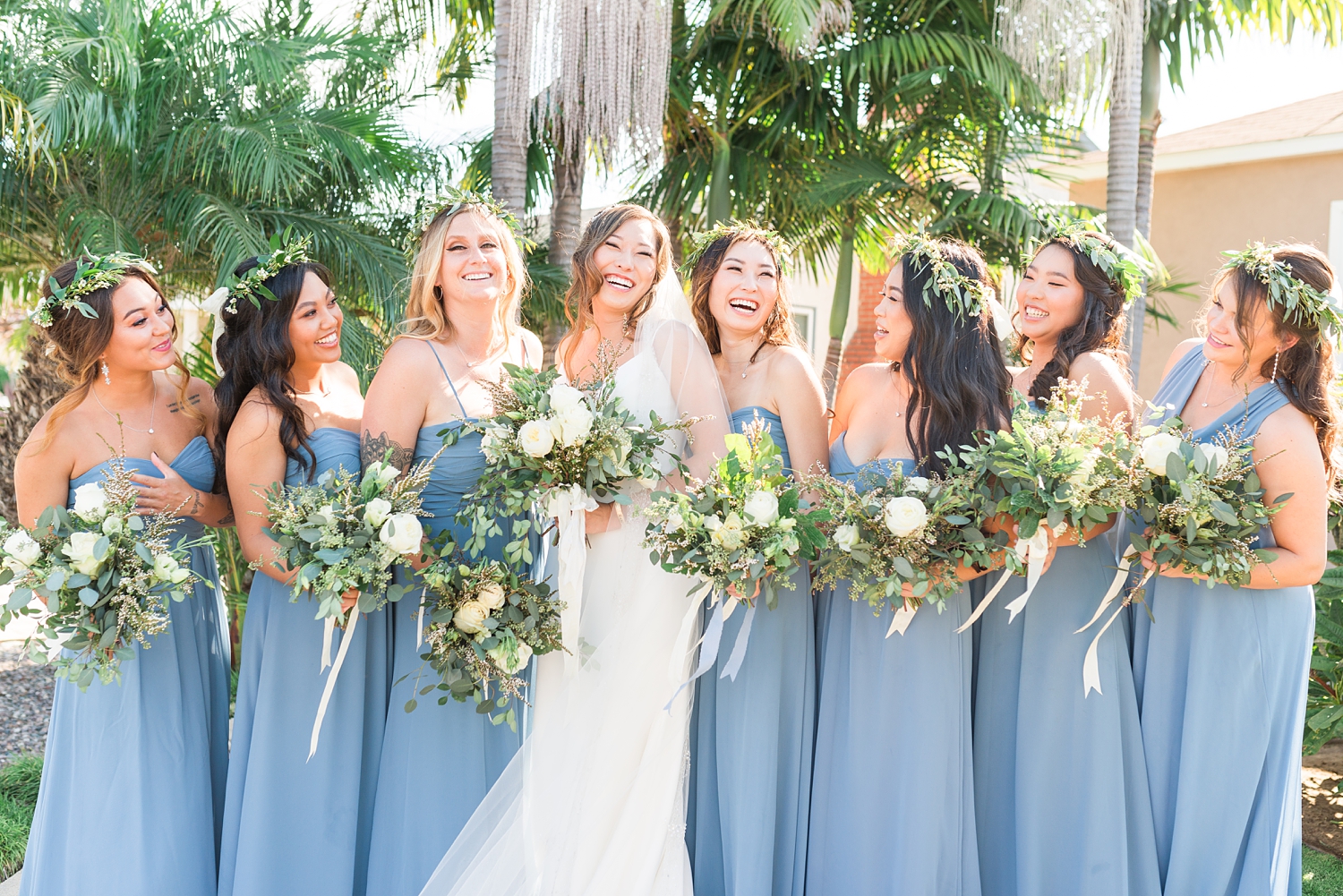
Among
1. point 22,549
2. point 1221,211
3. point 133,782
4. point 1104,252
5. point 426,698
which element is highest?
point 1221,211

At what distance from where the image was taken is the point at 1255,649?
3506 millimetres

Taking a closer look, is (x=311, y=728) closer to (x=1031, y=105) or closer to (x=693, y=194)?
(x=693, y=194)

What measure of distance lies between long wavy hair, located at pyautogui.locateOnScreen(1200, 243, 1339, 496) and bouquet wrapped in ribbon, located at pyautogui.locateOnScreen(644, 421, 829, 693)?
162 cm

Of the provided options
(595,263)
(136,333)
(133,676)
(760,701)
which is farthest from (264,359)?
(760,701)

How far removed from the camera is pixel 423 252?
4.09 m

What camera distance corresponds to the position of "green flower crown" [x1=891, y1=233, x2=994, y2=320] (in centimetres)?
361

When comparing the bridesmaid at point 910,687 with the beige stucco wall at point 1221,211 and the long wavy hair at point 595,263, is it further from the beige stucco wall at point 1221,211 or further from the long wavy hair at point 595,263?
the beige stucco wall at point 1221,211

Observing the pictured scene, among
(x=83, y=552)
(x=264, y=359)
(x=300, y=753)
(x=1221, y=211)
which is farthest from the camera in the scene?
(x=1221, y=211)

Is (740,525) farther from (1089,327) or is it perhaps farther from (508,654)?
(1089,327)

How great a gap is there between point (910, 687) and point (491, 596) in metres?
1.45

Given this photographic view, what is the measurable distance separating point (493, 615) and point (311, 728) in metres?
0.84

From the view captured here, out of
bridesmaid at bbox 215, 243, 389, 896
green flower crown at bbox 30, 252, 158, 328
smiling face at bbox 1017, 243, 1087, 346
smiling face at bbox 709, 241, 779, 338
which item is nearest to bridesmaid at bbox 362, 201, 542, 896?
bridesmaid at bbox 215, 243, 389, 896

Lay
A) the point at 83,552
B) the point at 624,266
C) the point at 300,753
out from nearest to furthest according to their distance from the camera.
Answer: the point at 83,552
the point at 300,753
the point at 624,266

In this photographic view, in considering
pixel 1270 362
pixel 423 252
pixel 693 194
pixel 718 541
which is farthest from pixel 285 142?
pixel 1270 362
